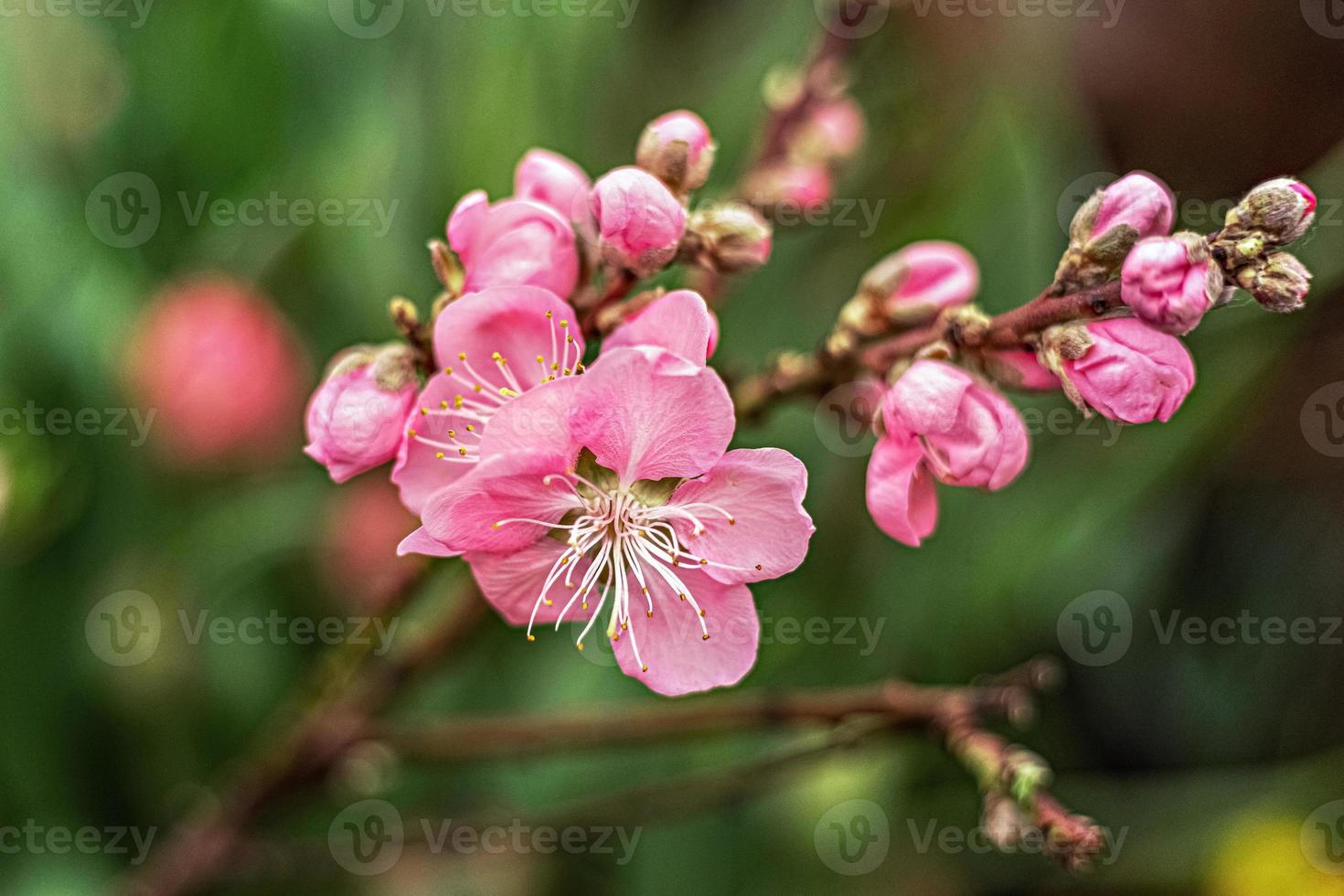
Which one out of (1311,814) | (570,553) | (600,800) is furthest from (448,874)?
(1311,814)

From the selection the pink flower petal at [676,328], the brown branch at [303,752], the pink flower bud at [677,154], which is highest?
the pink flower bud at [677,154]

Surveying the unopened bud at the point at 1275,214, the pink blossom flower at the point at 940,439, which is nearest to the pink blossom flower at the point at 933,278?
the pink blossom flower at the point at 940,439

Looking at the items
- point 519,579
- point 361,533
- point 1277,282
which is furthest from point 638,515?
point 361,533

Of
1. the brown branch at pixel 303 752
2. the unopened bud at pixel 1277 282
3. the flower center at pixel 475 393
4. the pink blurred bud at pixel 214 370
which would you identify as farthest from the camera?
the pink blurred bud at pixel 214 370

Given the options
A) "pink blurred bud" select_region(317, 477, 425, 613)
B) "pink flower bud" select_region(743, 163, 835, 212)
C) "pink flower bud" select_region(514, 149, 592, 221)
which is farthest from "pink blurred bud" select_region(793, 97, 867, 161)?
"pink blurred bud" select_region(317, 477, 425, 613)

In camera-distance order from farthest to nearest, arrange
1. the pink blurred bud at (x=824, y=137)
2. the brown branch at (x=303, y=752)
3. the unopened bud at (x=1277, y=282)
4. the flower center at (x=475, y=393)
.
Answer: the pink blurred bud at (x=824, y=137)
the brown branch at (x=303, y=752)
the flower center at (x=475, y=393)
the unopened bud at (x=1277, y=282)

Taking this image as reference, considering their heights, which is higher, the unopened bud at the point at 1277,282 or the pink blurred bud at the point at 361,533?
the unopened bud at the point at 1277,282

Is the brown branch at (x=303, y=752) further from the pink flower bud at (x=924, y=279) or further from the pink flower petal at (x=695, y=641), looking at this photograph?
the pink flower bud at (x=924, y=279)
